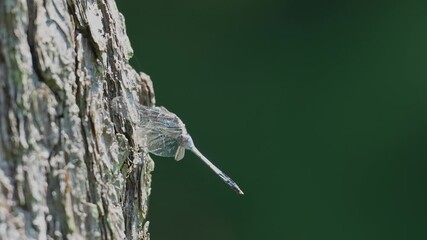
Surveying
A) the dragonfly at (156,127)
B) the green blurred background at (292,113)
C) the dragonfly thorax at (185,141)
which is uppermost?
the dragonfly at (156,127)

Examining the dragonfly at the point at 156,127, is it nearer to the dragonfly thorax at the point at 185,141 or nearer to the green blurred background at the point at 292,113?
the dragonfly thorax at the point at 185,141

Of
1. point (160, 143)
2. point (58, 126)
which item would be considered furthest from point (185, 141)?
point (58, 126)

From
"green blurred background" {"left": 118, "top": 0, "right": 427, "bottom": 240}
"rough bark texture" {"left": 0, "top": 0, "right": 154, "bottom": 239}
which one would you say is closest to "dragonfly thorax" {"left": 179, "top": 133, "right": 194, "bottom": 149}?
"rough bark texture" {"left": 0, "top": 0, "right": 154, "bottom": 239}

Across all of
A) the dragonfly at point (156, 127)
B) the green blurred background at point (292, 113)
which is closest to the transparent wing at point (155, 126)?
the dragonfly at point (156, 127)

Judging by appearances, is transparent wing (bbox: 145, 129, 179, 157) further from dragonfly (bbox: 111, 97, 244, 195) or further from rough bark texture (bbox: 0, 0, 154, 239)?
rough bark texture (bbox: 0, 0, 154, 239)

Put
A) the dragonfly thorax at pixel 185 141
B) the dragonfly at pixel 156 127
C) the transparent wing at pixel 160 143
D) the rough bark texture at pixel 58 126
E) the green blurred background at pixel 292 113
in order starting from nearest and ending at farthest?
the rough bark texture at pixel 58 126
the dragonfly at pixel 156 127
the transparent wing at pixel 160 143
the dragonfly thorax at pixel 185 141
the green blurred background at pixel 292 113

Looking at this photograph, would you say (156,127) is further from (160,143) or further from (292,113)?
(292,113)
